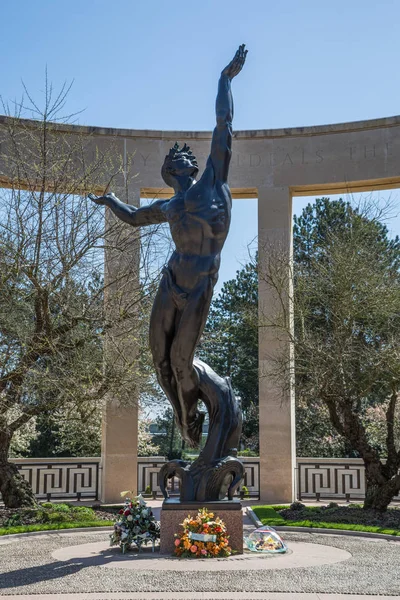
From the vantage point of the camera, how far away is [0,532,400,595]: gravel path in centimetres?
700

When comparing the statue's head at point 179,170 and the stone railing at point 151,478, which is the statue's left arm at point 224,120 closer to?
the statue's head at point 179,170

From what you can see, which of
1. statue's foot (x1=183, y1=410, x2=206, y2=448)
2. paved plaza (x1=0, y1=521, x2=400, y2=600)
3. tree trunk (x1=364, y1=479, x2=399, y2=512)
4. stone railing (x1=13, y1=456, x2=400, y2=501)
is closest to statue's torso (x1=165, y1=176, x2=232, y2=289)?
statue's foot (x1=183, y1=410, x2=206, y2=448)

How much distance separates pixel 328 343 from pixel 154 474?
6800 mm

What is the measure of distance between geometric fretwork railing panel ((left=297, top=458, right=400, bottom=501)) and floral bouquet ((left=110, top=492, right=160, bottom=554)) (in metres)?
10.3

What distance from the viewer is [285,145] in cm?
1981

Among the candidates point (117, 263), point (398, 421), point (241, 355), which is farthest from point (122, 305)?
point (241, 355)

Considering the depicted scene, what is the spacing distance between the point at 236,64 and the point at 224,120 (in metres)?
0.74

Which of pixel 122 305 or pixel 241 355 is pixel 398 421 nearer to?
pixel 122 305

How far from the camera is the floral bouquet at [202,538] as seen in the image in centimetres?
851

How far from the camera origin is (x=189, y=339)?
29.9ft

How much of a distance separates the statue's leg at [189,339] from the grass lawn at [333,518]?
476cm

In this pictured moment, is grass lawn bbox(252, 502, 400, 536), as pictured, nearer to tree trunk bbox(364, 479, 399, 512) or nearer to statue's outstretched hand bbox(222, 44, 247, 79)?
tree trunk bbox(364, 479, 399, 512)

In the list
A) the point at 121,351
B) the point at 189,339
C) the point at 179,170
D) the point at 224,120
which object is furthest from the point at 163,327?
the point at 121,351

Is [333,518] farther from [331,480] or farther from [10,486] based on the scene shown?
[10,486]
